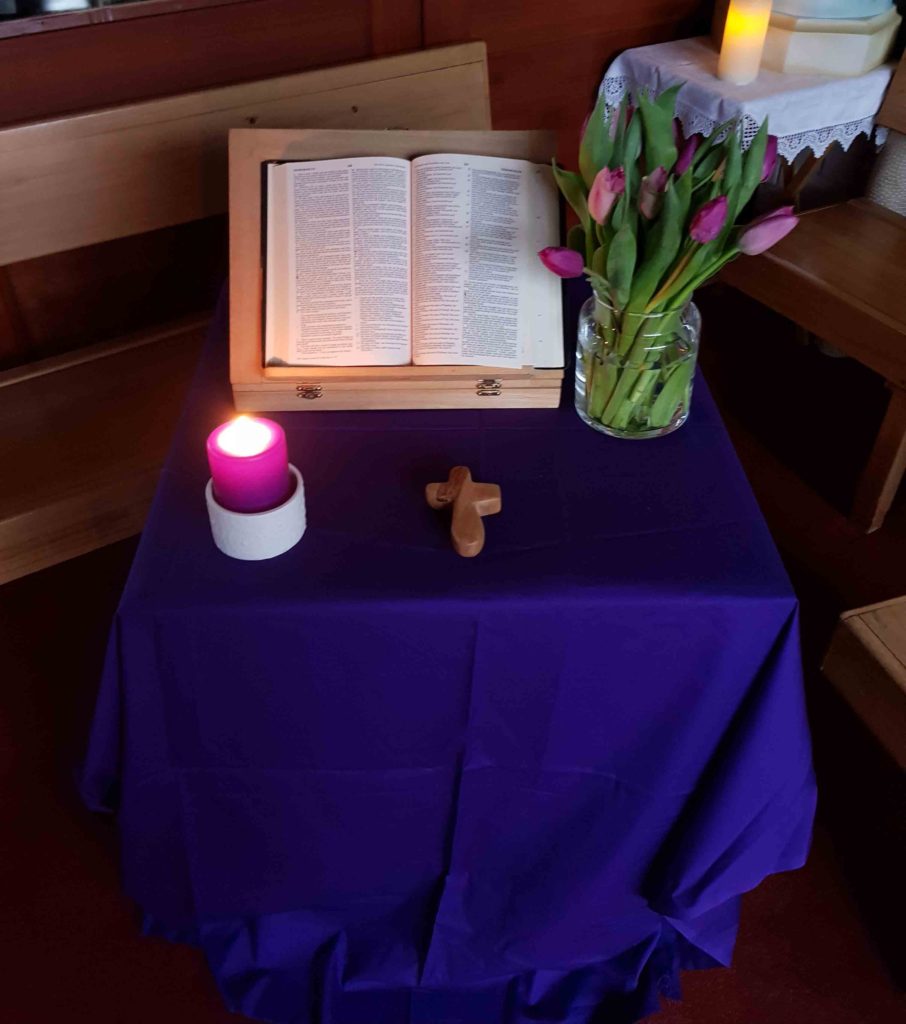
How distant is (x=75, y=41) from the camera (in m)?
1.43

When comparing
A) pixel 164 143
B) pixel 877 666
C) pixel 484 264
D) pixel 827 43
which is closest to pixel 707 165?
pixel 484 264

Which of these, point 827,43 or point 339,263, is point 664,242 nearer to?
point 339,263

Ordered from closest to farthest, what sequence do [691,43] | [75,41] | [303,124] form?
[75,41], [303,124], [691,43]

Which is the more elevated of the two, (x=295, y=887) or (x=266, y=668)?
(x=266, y=668)

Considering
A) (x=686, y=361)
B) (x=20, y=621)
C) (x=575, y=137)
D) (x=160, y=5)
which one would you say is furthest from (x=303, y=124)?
(x=20, y=621)

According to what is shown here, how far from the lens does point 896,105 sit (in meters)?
1.84

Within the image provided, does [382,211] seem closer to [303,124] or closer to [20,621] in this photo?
[303,124]

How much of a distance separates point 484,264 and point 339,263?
0.16m

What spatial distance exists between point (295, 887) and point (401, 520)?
54cm

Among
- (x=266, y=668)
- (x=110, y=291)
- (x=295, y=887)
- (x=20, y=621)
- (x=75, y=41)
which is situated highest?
(x=75, y=41)

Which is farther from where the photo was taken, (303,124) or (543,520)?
(303,124)

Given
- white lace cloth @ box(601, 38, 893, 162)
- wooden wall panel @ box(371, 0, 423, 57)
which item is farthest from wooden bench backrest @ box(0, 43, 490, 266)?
white lace cloth @ box(601, 38, 893, 162)

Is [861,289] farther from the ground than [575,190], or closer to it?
Result: closer to it

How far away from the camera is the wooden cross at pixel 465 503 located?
870 millimetres
